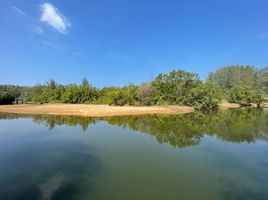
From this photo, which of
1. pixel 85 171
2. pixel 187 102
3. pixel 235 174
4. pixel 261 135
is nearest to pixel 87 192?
pixel 85 171

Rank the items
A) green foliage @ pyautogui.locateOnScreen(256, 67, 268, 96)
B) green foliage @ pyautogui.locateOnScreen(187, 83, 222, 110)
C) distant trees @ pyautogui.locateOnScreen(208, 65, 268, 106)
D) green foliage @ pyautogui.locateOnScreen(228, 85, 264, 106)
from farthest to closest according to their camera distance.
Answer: green foliage @ pyautogui.locateOnScreen(256, 67, 268, 96) → distant trees @ pyautogui.locateOnScreen(208, 65, 268, 106) → green foliage @ pyautogui.locateOnScreen(228, 85, 264, 106) → green foliage @ pyautogui.locateOnScreen(187, 83, 222, 110)

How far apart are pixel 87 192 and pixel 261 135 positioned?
1229 cm

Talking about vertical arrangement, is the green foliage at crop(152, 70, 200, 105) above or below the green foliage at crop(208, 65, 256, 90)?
below

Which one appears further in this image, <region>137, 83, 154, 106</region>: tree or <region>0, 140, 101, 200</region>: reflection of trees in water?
<region>137, 83, 154, 106</region>: tree

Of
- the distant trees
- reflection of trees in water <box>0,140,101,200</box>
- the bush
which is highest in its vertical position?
the distant trees

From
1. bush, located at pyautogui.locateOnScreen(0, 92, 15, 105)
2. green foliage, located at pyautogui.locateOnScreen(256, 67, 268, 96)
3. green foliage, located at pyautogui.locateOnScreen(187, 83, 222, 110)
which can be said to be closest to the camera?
green foliage, located at pyautogui.locateOnScreen(187, 83, 222, 110)

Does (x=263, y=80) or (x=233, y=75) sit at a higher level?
(x=233, y=75)

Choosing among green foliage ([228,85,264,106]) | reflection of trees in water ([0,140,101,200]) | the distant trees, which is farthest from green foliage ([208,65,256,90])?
reflection of trees in water ([0,140,101,200])

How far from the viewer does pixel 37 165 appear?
710 centimetres

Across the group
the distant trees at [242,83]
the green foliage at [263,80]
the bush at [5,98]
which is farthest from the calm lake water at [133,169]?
the green foliage at [263,80]

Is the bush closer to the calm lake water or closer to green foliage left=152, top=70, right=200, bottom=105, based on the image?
green foliage left=152, top=70, right=200, bottom=105

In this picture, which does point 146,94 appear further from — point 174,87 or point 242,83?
point 242,83

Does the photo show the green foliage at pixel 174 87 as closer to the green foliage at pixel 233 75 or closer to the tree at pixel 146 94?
the tree at pixel 146 94

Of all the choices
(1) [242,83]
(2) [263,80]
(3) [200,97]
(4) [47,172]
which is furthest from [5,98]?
(2) [263,80]
